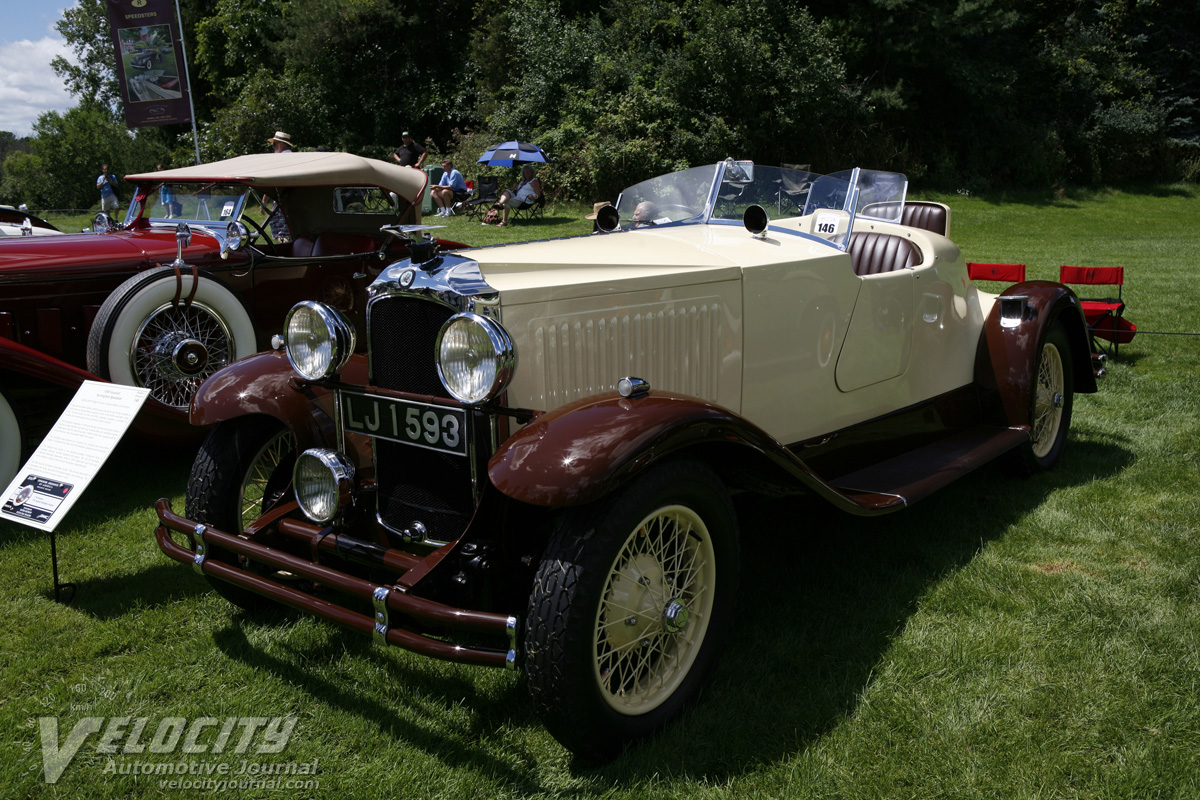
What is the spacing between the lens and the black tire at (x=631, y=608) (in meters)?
2.32

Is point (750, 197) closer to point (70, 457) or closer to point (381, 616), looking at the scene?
point (381, 616)

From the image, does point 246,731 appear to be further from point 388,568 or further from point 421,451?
point 421,451

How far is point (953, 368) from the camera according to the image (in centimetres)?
462

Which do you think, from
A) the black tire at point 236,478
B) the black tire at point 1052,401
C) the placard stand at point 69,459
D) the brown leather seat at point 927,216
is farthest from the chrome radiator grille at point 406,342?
the brown leather seat at point 927,216

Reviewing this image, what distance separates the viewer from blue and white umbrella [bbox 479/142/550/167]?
18.6 meters

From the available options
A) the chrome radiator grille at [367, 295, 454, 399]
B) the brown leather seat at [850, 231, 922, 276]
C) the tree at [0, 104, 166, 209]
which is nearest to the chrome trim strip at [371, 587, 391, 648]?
the chrome radiator grille at [367, 295, 454, 399]

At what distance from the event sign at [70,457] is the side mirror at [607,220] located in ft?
7.23

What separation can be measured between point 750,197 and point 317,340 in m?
2.12

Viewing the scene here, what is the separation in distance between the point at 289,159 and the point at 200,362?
2.29 metres

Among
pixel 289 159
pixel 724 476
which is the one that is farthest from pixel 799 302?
pixel 289 159

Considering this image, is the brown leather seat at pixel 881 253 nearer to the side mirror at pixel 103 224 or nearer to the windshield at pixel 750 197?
the windshield at pixel 750 197

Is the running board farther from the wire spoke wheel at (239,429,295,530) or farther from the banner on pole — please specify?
the banner on pole

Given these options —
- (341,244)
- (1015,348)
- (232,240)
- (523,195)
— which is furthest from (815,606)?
(523,195)

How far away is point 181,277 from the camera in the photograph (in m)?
5.14
